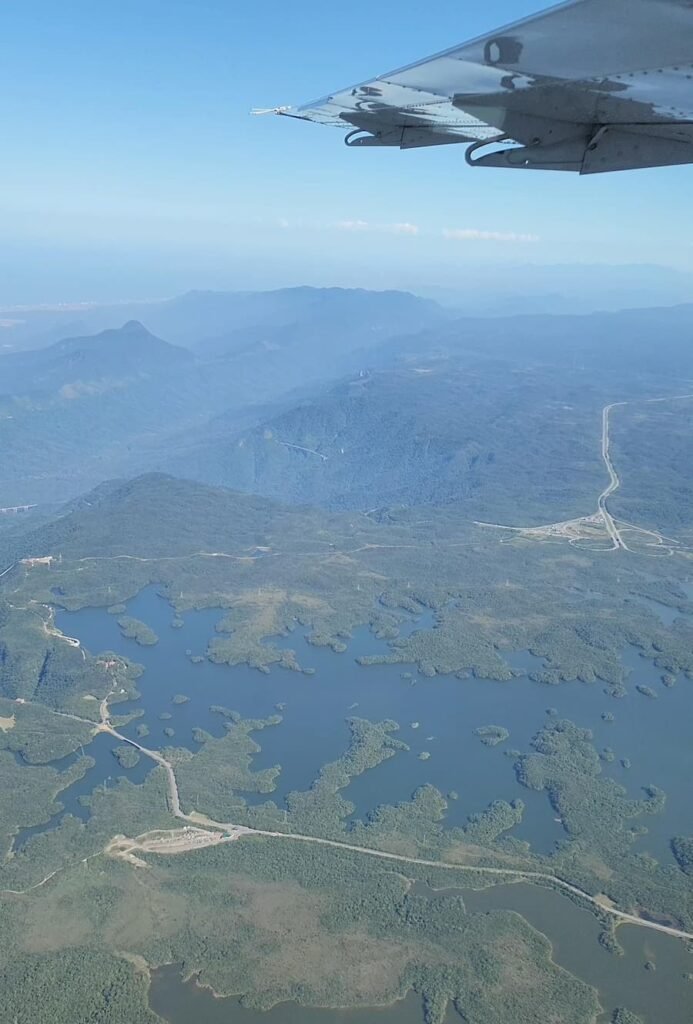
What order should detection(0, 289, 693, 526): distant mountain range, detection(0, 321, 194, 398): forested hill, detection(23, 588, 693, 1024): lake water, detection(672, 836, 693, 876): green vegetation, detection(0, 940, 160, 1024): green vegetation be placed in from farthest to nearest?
detection(0, 321, 194, 398): forested hill → detection(0, 289, 693, 526): distant mountain range → detection(672, 836, 693, 876): green vegetation → detection(23, 588, 693, 1024): lake water → detection(0, 940, 160, 1024): green vegetation

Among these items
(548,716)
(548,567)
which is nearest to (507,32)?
(548,716)

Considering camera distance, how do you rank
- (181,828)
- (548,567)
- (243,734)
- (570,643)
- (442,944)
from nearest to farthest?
(442,944) → (181,828) → (243,734) → (570,643) → (548,567)

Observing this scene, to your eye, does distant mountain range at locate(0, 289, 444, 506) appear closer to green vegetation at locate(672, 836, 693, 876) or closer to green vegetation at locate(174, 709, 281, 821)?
green vegetation at locate(174, 709, 281, 821)

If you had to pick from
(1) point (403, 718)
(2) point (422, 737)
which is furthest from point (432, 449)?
(2) point (422, 737)

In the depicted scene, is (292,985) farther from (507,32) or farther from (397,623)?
(397,623)

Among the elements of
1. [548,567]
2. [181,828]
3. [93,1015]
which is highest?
A: [93,1015]

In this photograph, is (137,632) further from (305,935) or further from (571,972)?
(571,972)

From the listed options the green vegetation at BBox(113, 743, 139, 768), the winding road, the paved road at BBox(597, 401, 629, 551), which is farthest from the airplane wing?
the paved road at BBox(597, 401, 629, 551)
